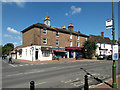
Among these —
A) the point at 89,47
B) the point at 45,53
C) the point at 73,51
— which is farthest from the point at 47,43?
the point at 89,47

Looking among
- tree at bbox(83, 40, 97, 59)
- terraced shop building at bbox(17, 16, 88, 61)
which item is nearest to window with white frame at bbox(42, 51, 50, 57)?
terraced shop building at bbox(17, 16, 88, 61)

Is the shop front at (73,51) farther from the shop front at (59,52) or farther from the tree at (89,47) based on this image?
the tree at (89,47)

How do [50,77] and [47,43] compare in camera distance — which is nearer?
[50,77]

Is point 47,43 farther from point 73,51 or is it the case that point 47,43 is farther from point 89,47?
point 89,47

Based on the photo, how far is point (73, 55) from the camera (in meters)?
31.9

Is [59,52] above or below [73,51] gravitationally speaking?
below

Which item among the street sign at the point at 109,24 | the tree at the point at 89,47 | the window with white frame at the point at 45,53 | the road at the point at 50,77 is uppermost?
the street sign at the point at 109,24

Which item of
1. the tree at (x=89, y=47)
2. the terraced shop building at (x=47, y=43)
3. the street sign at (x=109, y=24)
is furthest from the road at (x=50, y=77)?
the tree at (x=89, y=47)

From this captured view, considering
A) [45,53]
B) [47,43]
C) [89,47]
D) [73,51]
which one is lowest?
[45,53]

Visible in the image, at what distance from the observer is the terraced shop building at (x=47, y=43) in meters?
24.7

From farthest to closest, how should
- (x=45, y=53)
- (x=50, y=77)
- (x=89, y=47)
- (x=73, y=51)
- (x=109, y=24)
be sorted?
(x=73, y=51) → (x=89, y=47) → (x=45, y=53) → (x=50, y=77) → (x=109, y=24)

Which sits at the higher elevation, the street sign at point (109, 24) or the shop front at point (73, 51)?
the street sign at point (109, 24)

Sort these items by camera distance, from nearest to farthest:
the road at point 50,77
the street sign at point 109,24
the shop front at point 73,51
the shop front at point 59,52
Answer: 1. the street sign at point 109,24
2. the road at point 50,77
3. the shop front at point 59,52
4. the shop front at point 73,51

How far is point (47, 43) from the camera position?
1044 inches
